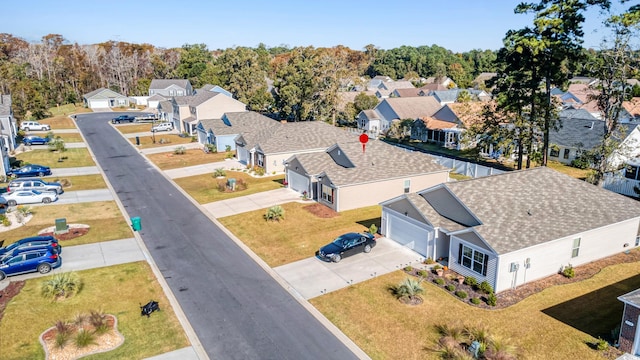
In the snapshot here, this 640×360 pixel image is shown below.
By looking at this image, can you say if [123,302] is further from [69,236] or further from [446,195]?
[446,195]

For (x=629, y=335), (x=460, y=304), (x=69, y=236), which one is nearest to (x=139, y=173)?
(x=69, y=236)

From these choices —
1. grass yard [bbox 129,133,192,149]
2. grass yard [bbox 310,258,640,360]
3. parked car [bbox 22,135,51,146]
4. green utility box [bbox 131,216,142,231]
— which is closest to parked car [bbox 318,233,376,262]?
grass yard [bbox 310,258,640,360]

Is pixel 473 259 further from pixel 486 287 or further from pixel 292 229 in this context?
pixel 292 229

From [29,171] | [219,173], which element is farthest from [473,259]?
[29,171]

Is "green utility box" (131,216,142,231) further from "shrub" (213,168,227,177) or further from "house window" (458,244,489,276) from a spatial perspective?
"house window" (458,244,489,276)

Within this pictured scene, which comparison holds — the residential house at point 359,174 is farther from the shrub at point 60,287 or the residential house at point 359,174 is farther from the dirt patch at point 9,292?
the dirt patch at point 9,292
